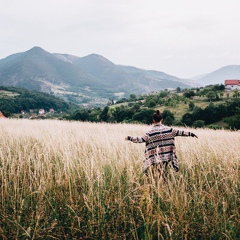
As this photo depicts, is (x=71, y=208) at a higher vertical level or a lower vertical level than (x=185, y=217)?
higher

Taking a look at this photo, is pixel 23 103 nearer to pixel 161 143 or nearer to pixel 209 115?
pixel 209 115

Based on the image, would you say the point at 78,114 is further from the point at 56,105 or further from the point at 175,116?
the point at 56,105

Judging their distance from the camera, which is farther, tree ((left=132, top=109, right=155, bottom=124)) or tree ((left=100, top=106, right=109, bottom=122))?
tree ((left=100, top=106, right=109, bottom=122))

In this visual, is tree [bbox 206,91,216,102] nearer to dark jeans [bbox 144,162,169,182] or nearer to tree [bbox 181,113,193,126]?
tree [bbox 181,113,193,126]

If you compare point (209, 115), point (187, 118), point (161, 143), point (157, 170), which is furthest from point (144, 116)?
point (157, 170)

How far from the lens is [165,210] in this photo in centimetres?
313

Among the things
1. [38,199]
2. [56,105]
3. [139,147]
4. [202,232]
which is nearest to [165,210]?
[202,232]

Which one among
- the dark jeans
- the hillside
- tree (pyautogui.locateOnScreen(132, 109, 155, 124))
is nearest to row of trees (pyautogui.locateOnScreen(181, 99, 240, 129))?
tree (pyautogui.locateOnScreen(132, 109, 155, 124))

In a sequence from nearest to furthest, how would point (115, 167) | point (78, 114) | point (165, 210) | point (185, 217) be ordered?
point (185, 217) → point (165, 210) → point (115, 167) → point (78, 114)

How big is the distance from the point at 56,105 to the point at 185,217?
158520 millimetres

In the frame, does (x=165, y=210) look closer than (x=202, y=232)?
No

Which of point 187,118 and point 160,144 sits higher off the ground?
point 160,144

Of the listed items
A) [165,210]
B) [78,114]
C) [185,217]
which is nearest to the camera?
[185,217]

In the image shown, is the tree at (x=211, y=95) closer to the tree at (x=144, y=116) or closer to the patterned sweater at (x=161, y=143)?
the tree at (x=144, y=116)
